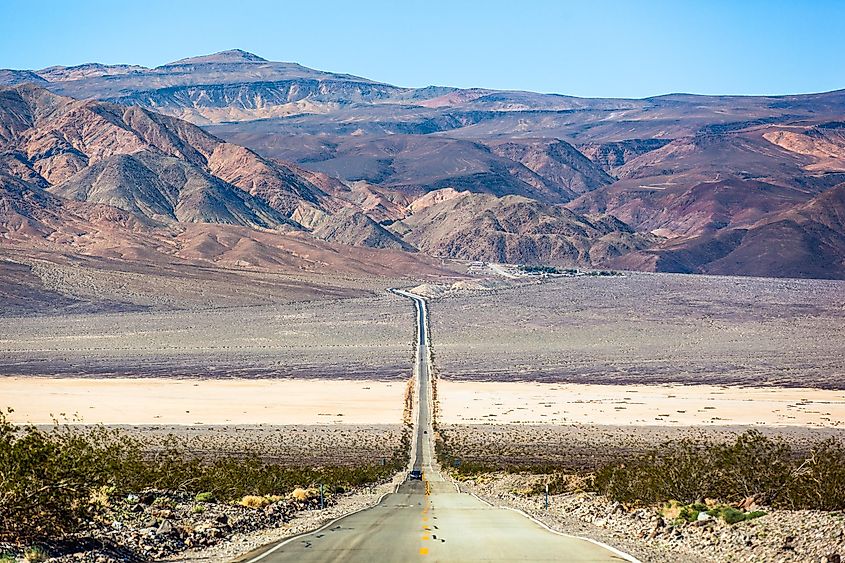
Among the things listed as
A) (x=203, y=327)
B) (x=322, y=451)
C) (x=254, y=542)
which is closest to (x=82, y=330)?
(x=203, y=327)

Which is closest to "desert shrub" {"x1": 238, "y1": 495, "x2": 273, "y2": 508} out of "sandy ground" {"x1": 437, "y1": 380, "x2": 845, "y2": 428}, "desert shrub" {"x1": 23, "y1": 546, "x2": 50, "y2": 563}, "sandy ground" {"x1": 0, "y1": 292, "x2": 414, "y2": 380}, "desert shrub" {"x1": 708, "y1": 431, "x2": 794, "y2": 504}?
"desert shrub" {"x1": 23, "y1": 546, "x2": 50, "y2": 563}

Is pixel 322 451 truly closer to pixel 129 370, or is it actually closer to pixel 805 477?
pixel 805 477

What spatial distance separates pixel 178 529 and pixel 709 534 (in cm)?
789

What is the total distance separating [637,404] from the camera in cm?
6284

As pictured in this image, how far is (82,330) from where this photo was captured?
105 meters

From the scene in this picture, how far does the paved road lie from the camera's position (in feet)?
47.5

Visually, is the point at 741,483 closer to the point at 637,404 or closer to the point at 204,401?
the point at 637,404

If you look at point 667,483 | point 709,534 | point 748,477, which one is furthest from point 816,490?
point 667,483

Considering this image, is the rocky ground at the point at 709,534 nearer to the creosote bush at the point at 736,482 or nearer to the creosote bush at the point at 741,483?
the creosote bush at the point at 736,482

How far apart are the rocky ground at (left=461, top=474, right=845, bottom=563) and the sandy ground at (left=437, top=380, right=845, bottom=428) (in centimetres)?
3401

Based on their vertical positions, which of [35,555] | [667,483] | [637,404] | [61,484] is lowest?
[637,404]

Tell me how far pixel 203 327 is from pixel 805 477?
94131 millimetres

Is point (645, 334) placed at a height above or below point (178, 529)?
below

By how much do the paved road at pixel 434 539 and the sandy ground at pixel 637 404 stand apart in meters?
32.7
